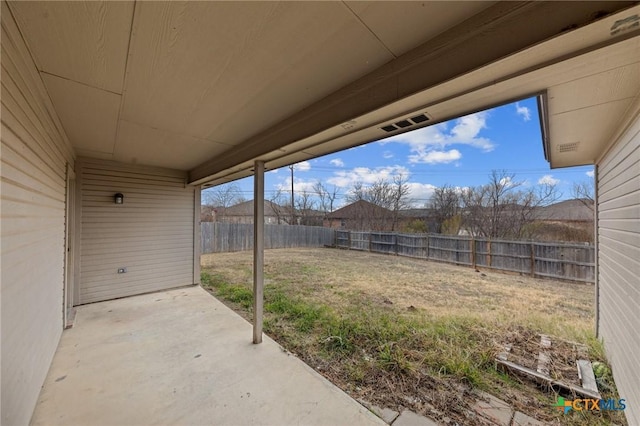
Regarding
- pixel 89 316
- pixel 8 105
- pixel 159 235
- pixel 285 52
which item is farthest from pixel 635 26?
pixel 159 235

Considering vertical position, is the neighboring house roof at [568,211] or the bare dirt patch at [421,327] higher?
the neighboring house roof at [568,211]

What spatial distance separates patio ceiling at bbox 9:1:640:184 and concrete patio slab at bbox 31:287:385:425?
201cm

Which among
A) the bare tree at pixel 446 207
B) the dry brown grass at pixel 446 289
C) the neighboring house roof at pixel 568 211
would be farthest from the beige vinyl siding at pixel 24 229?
the neighboring house roof at pixel 568 211

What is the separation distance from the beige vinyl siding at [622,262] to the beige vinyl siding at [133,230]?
5618mm

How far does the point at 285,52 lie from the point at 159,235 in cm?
445

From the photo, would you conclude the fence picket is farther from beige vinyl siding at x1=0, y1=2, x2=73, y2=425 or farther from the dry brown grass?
beige vinyl siding at x1=0, y1=2, x2=73, y2=425

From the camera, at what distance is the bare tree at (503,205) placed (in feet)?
32.1

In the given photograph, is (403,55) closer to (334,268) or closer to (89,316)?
(89,316)

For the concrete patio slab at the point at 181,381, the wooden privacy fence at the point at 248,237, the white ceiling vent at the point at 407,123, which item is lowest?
the concrete patio slab at the point at 181,381

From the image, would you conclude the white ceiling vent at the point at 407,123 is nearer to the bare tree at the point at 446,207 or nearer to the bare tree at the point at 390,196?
the bare tree at the point at 446,207

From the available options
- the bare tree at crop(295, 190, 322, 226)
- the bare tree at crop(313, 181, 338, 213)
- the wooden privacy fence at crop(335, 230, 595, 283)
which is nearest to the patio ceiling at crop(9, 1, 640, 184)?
the wooden privacy fence at crop(335, 230, 595, 283)

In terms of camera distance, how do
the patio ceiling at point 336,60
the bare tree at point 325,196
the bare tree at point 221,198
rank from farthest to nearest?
the bare tree at point 325,196 < the bare tree at point 221,198 < the patio ceiling at point 336,60

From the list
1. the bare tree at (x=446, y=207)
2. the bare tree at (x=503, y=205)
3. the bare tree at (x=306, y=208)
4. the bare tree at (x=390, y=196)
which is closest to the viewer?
the bare tree at (x=503, y=205)

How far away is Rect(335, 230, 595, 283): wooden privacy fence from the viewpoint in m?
6.04
